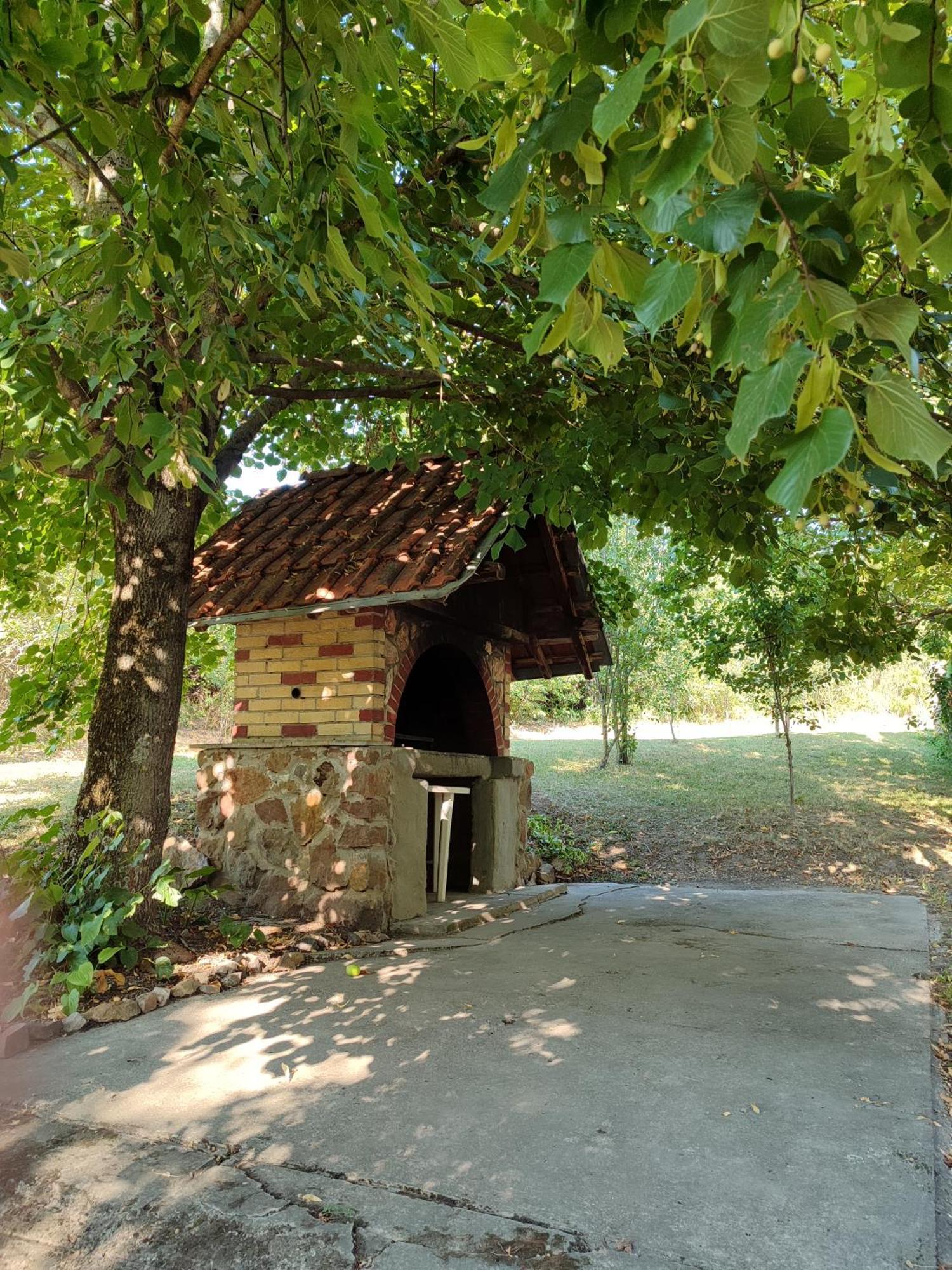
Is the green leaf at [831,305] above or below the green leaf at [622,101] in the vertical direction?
below

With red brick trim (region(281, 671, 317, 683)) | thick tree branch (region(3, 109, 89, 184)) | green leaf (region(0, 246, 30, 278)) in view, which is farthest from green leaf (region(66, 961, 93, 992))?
thick tree branch (region(3, 109, 89, 184))

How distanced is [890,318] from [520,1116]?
3.12 meters

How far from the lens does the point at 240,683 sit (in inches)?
293

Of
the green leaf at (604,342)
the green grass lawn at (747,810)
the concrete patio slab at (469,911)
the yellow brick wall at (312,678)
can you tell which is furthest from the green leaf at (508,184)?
the green grass lawn at (747,810)

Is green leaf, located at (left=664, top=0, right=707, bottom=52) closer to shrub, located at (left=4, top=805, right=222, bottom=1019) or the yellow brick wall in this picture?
shrub, located at (left=4, top=805, right=222, bottom=1019)

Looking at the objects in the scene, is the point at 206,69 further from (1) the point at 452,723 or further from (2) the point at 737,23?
(1) the point at 452,723

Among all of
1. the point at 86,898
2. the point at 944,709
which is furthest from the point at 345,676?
the point at 944,709

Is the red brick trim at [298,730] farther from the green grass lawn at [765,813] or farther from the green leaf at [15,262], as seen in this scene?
the green grass lawn at [765,813]

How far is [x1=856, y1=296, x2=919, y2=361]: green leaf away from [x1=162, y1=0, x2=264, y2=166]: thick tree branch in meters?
2.11

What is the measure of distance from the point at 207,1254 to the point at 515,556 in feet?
23.4

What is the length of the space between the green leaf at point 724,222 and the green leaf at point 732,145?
0.03 meters

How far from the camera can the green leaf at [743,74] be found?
39.0 inches

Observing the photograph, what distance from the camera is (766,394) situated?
3.34ft

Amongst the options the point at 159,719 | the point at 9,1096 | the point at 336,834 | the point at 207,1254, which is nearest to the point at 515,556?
the point at 336,834
